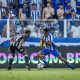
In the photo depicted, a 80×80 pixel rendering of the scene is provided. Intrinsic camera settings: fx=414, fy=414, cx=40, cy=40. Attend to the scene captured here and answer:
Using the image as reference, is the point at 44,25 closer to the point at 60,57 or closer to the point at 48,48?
the point at 48,48

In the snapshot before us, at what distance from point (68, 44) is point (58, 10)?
2113mm

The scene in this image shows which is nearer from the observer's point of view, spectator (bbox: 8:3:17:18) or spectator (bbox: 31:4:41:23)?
spectator (bbox: 31:4:41:23)

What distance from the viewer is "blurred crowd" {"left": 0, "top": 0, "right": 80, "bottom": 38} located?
19984 mm

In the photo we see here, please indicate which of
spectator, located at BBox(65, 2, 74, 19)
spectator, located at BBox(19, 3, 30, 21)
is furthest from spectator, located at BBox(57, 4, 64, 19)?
spectator, located at BBox(19, 3, 30, 21)

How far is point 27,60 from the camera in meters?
18.4

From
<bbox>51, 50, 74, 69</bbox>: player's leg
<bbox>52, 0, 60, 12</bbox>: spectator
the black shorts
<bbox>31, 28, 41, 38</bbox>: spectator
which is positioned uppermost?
<bbox>52, 0, 60, 12</bbox>: spectator

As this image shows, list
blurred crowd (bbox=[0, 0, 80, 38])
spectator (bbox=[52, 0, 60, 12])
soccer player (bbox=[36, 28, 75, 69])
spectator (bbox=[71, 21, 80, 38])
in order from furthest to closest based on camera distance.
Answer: spectator (bbox=[52, 0, 60, 12]), blurred crowd (bbox=[0, 0, 80, 38]), spectator (bbox=[71, 21, 80, 38]), soccer player (bbox=[36, 28, 75, 69])

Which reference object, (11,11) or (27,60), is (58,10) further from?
(27,60)

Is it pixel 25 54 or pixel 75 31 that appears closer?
pixel 25 54

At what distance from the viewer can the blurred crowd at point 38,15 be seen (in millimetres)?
19984

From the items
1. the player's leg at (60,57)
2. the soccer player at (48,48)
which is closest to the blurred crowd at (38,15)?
the soccer player at (48,48)

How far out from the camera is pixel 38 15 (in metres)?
21.2

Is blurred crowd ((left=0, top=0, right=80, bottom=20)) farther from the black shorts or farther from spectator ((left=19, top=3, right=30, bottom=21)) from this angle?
the black shorts

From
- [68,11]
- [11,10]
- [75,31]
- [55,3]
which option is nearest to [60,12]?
[68,11]
